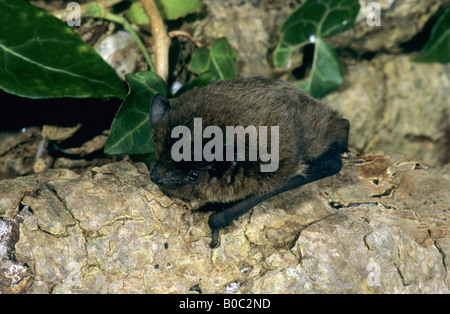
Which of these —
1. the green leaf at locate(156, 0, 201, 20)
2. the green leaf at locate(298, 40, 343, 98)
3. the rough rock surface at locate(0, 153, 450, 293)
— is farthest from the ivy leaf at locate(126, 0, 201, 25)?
the rough rock surface at locate(0, 153, 450, 293)

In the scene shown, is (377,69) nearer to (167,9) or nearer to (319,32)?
(319,32)

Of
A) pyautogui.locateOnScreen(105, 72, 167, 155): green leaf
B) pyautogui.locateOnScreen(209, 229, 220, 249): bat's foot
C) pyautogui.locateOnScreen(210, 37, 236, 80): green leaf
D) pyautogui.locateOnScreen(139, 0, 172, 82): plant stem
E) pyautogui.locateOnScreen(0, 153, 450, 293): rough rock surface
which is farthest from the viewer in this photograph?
pyautogui.locateOnScreen(210, 37, 236, 80): green leaf

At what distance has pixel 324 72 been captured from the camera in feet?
17.4

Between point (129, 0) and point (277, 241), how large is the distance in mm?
3482

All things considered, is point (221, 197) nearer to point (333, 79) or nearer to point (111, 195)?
point (111, 195)

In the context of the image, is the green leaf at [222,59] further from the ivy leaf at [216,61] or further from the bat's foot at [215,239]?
the bat's foot at [215,239]

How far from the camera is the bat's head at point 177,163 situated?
11.6 feet

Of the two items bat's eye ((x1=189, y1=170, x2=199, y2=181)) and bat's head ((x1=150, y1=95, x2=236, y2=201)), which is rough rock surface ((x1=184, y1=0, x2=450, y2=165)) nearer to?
bat's head ((x1=150, y1=95, x2=236, y2=201))

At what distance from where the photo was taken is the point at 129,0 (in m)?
4.97

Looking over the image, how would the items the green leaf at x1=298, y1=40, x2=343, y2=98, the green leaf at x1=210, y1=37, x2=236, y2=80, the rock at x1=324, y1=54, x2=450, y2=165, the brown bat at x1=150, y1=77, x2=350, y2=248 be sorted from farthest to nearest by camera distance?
the rock at x1=324, y1=54, x2=450, y2=165 < the green leaf at x1=298, y1=40, x2=343, y2=98 < the green leaf at x1=210, y1=37, x2=236, y2=80 < the brown bat at x1=150, y1=77, x2=350, y2=248

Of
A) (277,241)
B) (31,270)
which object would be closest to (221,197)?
(277,241)

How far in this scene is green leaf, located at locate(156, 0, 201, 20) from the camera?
4929 millimetres

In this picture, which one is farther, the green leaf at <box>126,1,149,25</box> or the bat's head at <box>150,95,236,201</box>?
the green leaf at <box>126,1,149,25</box>

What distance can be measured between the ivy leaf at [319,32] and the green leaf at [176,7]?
1178 millimetres
